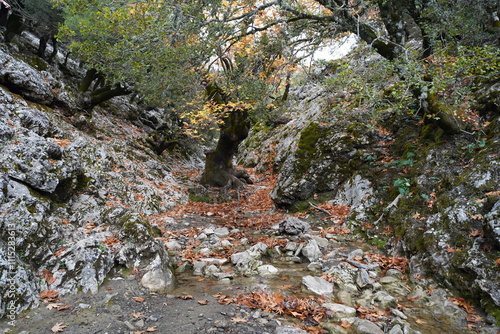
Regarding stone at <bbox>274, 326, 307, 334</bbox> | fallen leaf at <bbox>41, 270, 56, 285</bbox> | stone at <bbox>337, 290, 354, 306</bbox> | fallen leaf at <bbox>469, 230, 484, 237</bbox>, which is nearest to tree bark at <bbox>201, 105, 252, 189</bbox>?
stone at <bbox>337, 290, 354, 306</bbox>

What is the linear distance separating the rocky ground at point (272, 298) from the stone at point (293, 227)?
1.13 ft

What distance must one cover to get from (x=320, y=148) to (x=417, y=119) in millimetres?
3229

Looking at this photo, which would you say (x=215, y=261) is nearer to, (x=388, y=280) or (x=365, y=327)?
(x=365, y=327)

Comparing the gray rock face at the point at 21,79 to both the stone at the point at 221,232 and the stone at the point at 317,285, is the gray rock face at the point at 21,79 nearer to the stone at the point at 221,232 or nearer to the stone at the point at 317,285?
the stone at the point at 221,232

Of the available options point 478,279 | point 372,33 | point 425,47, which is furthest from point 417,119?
point 478,279

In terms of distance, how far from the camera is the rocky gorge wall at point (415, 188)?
4184 mm

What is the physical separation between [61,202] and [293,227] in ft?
19.1

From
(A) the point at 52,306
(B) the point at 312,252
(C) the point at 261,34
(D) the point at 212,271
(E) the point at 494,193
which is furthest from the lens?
(C) the point at 261,34

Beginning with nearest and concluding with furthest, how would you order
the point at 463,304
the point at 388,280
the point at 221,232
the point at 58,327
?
the point at 58,327
the point at 463,304
the point at 388,280
the point at 221,232

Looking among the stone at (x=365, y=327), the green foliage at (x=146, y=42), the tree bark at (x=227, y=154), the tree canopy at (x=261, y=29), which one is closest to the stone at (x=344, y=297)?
the stone at (x=365, y=327)

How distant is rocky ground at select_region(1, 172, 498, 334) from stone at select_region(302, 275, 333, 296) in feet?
0.05

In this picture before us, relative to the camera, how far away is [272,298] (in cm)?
392

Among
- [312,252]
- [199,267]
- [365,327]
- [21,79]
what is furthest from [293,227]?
[21,79]

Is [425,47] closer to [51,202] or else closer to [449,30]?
[449,30]
